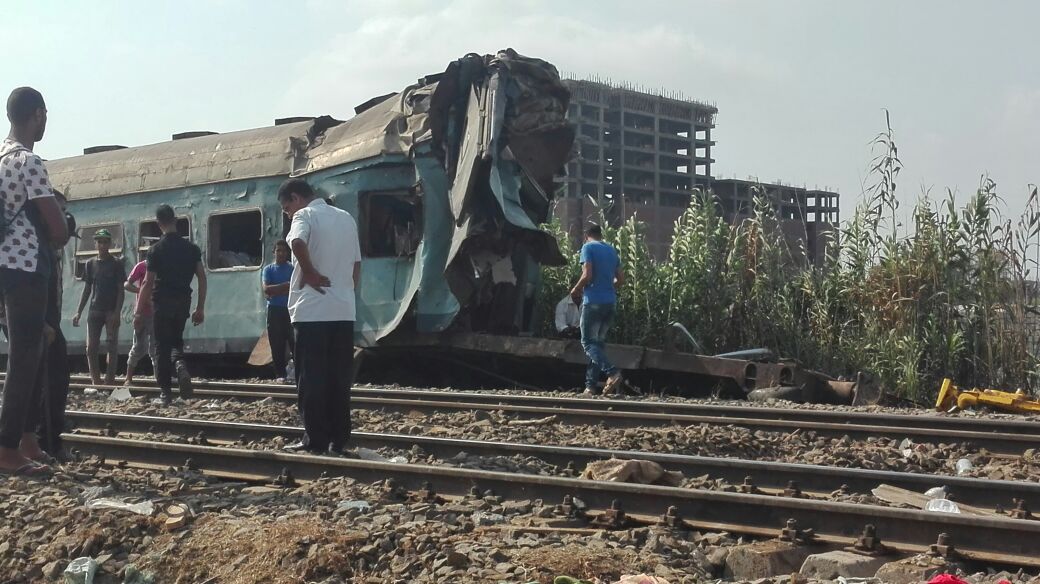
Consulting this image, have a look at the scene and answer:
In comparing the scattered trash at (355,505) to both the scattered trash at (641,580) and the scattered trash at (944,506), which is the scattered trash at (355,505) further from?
the scattered trash at (944,506)

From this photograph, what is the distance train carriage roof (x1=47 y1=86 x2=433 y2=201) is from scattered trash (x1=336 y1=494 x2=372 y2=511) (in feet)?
26.4

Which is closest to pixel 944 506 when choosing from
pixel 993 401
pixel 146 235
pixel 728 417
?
pixel 728 417

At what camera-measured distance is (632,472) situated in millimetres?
6141

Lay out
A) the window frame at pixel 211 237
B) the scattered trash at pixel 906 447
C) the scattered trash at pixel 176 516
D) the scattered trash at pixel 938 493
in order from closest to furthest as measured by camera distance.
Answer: the scattered trash at pixel 176 516, the scattered trash at pixel 938 493, the scattered trash at pixel 906 447, the window frame at pixel 211 237

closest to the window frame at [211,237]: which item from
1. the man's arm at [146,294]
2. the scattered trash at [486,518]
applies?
the man's arm at [146,294]

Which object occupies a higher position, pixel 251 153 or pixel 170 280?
pixel 251 153

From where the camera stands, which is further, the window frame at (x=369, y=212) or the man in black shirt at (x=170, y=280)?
the window frame at (x=369, y=212)

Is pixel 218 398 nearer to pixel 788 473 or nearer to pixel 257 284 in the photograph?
pixel 257 284

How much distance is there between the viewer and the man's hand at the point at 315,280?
7016 mm

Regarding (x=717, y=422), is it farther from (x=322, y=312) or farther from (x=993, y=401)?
(x=322, y=312)

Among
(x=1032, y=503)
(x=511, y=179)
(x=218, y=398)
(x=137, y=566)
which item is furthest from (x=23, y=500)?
(x=511, y=179)

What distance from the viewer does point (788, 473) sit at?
623cm

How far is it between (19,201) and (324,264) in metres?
1.70

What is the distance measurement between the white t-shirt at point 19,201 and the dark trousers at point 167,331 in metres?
4.28
